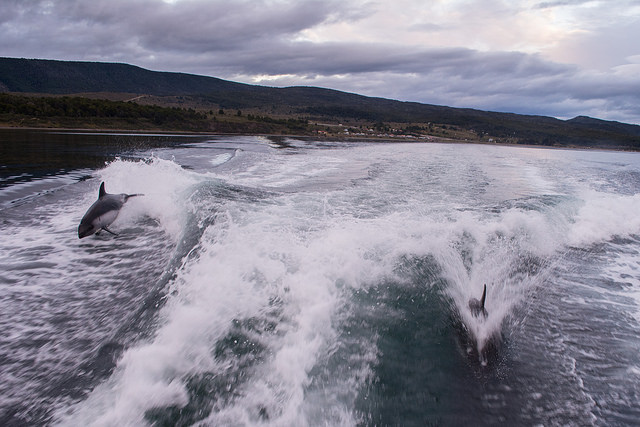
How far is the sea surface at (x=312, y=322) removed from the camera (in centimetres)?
350

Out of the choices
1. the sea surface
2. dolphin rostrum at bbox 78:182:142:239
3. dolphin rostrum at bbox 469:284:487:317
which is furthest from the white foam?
dolphin rostrum at bbox 78:182:142:239

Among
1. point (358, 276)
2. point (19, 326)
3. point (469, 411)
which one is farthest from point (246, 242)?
point (469, 411)

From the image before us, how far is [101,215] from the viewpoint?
8.62m

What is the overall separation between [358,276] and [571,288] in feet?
14.2

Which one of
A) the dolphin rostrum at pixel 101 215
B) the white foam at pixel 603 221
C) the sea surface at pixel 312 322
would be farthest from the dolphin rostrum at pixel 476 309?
the dolphin rostrum at pixel 101 215

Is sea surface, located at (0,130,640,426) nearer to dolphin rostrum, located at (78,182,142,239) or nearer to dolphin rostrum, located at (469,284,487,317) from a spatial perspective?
dolphin rostrum, located at (469,284,487,317)

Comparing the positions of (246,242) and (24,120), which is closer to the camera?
(246,242)

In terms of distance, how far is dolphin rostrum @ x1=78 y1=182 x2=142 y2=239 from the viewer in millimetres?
8172

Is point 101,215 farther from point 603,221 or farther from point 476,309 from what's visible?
point 603,221

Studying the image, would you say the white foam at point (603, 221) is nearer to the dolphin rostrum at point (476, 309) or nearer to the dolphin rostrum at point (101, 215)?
the dolphin rostrum at point (476, 309)

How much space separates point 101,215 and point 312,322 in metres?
6.83

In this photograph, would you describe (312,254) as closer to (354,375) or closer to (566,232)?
(354,375)

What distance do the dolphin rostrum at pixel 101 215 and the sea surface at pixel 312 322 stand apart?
32 cm

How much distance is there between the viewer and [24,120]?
51.2 m
